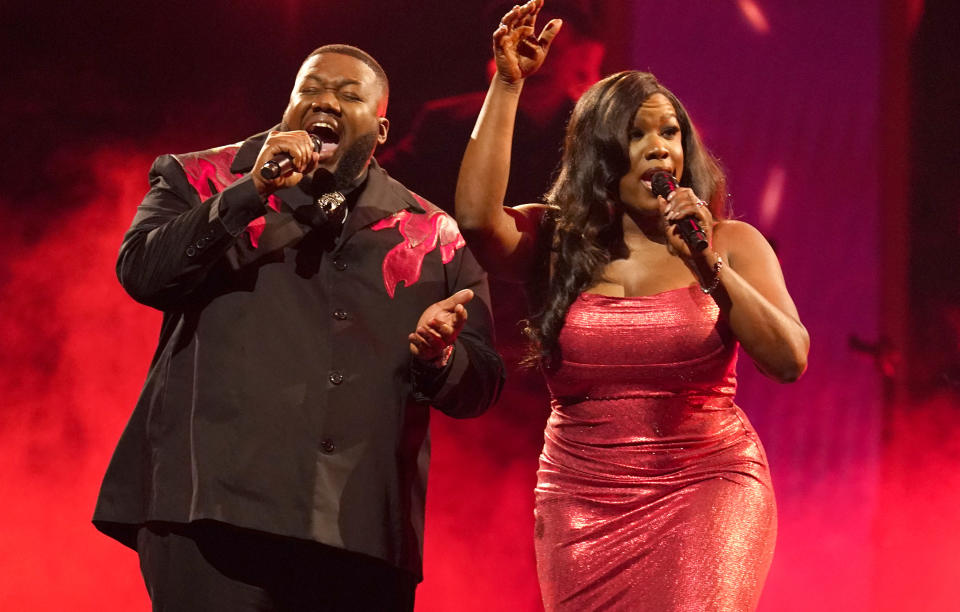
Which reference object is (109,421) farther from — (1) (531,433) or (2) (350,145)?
(2) (350,145)

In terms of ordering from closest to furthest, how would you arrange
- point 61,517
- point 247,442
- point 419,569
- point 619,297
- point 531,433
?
point 247,442, point 419,569, point 619,297, point 61,517, point 531,433

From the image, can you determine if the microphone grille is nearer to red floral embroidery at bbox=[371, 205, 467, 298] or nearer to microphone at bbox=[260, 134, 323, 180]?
red floral embroidery at bbox=[371, 205, 467, 298]

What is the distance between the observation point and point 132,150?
405cm

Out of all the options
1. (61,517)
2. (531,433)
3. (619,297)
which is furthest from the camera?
(531,433)

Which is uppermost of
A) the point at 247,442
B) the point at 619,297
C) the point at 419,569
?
the point at 619,297

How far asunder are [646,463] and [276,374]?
2.61 feet

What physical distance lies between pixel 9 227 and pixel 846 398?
3264 mm

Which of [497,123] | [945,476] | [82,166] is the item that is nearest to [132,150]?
[82,166]

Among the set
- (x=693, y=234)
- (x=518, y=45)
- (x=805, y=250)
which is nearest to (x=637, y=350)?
(x=693, y=234)

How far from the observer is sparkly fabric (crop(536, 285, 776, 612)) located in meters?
2.20

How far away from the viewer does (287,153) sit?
6.48ft

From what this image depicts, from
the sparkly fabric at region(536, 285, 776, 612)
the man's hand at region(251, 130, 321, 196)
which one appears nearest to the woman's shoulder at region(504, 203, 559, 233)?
the sparkly fabric at region(536, 285, 776, 612)

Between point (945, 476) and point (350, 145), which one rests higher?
point (350, 145)

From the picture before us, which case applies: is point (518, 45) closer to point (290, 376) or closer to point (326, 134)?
point (326, 134)
